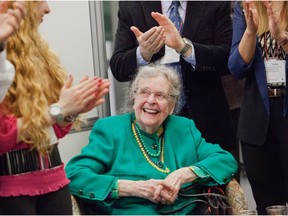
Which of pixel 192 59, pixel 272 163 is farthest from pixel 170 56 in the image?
pixel 272 163

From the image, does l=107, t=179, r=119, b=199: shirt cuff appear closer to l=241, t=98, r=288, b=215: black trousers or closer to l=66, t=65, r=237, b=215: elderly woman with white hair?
l=66, t=65, r=237, b=215: elderly woman with white hair

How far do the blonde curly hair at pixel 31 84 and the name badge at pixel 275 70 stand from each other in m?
1.13

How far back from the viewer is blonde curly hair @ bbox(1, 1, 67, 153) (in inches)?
71.2

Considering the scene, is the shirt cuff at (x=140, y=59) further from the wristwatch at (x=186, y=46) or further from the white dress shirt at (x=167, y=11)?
the wristwatch at (x=186, y=46)

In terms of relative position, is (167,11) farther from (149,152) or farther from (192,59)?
(149,152)

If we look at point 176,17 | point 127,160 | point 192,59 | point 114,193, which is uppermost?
point 176,17

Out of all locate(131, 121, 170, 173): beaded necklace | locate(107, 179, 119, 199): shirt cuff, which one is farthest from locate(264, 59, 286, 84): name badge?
locate(107, 179, 119, 199): shirt cuff

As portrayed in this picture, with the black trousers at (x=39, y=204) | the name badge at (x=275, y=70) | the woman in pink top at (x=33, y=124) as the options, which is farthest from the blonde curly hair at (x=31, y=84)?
the name badge at (x=275, y=70)

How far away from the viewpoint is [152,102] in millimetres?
2725

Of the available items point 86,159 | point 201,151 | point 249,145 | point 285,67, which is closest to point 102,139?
point 86,159

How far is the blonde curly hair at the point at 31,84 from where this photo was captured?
181cm

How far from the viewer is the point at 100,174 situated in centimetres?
264

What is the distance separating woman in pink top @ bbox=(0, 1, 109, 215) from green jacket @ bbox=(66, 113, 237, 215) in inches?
24.4

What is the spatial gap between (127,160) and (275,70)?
785 millimetres
